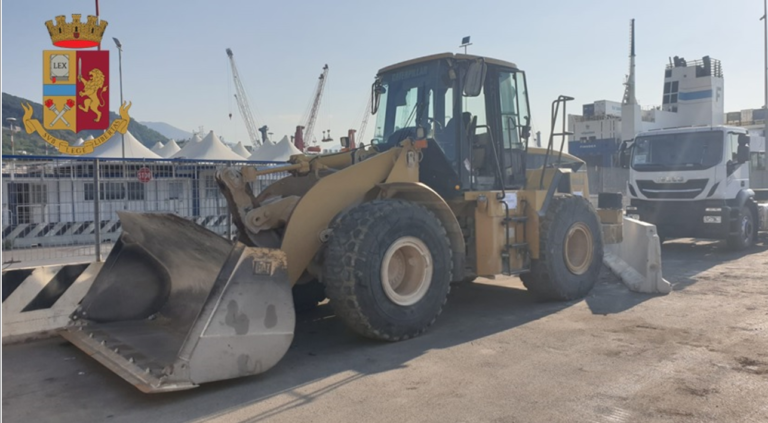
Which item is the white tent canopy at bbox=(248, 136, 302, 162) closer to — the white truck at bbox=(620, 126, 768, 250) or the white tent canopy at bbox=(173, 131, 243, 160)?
the white tent canopy at bbox=(173, 131, 243, 160)

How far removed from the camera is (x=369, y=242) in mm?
5523

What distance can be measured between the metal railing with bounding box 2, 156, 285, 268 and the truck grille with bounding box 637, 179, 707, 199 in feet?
29.3

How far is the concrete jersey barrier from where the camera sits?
8.32 m

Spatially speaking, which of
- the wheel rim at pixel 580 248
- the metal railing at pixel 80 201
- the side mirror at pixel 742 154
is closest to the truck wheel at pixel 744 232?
the side mirror at pixel 742 154

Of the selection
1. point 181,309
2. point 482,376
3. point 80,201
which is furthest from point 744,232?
point 80,201

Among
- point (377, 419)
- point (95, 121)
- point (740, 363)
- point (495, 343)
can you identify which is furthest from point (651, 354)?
point (95, 121)

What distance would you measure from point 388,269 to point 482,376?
1499 millimetres

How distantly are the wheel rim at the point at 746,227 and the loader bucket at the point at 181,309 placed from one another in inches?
455

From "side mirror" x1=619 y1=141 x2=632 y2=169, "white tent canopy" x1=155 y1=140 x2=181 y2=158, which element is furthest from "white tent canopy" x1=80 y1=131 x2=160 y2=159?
"side mirror" x1=619 y1=141 x2=632 y2=169

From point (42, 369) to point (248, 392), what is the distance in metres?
2.13

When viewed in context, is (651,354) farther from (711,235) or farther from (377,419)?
(711,235)

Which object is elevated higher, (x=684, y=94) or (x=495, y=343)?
(x=684, y=94)

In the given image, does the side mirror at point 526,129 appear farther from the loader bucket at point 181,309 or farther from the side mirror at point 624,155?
the side mirror at point 624,155

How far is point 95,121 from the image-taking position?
1080cm
